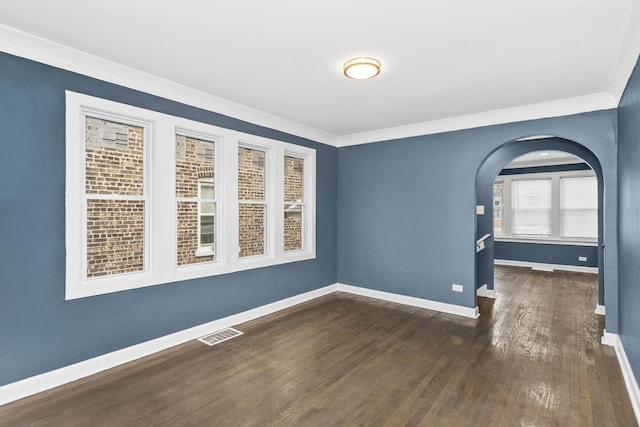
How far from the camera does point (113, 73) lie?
115 inches

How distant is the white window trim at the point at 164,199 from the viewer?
2713 millimetres

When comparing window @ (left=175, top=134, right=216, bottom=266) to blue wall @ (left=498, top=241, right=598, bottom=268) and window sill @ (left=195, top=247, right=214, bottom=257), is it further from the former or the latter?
blue wall @ (left=498, top=241, right=598, bottom=268)

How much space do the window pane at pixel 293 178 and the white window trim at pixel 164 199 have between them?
0.98ft

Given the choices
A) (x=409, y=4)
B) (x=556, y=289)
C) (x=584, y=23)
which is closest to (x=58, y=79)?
(x=409, y=4)

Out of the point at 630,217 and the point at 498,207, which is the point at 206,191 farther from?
the point at 498,207

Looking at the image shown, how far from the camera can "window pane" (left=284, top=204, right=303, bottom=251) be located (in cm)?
508

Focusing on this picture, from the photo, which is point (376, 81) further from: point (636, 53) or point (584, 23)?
point (636, 53)

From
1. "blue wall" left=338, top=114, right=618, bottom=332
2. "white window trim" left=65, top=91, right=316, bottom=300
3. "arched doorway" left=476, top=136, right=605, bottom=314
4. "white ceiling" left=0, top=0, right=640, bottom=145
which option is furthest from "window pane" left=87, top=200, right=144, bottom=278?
"arched doorway" left=476, top=136, right=605, bottom=314

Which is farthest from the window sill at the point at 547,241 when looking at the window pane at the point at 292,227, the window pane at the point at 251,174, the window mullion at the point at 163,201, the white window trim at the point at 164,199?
the window mullion at the point at 163,201

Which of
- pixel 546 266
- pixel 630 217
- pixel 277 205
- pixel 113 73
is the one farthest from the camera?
Result: pixel 546 266

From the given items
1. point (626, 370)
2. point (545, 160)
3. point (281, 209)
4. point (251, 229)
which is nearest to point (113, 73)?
point (251, 229)

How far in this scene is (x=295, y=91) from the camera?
3.53m

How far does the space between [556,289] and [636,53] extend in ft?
15.8

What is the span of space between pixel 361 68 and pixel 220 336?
3.11m
